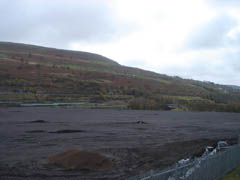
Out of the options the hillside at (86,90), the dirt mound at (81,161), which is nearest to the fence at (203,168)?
the dirt mound at (81,161)

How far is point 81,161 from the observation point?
12.9m

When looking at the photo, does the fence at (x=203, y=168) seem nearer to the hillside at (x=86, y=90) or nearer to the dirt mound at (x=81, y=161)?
the dirt mound at (x=81, y=161)

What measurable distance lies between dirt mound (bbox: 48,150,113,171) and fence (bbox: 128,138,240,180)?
5110 mm

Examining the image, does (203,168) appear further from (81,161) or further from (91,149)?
(91,149)

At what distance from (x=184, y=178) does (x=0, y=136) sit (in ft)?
56.9

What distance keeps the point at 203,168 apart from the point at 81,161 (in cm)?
653

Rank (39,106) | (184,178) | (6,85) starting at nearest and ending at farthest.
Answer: (184,178), (39,106), (6,85)

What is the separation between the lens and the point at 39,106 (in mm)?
54000

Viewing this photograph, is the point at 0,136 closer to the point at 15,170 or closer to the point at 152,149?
the point at 15,170

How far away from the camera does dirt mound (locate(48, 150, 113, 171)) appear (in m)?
12.6

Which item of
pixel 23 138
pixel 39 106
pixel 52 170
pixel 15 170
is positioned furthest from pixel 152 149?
pixel 39 106

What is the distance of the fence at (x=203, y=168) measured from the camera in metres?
6.39

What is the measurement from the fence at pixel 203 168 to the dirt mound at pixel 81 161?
5.11 m

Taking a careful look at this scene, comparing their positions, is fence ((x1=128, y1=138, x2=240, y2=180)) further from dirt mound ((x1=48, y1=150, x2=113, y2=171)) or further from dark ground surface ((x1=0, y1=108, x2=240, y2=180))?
dirt mound ((x1=48, y1=150, x2=113, y2=171))
